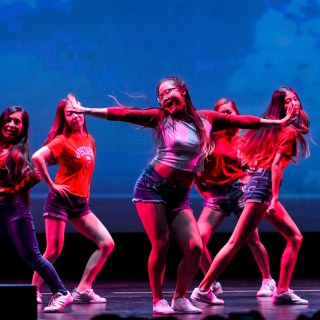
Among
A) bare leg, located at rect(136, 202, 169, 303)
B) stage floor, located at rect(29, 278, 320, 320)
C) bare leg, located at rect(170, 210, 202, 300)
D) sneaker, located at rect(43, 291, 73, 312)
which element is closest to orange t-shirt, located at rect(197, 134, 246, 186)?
stage floor, located at rect(29, 278, 320, 320)

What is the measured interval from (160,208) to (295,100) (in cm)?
125

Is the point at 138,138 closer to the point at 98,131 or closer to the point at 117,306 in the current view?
the point at 98,131

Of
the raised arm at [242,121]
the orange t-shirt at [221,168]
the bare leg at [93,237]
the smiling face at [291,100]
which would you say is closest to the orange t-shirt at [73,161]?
the bare leg at [93,237]

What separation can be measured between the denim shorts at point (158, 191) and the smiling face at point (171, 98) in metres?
0.38

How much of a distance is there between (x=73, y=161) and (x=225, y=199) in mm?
1228

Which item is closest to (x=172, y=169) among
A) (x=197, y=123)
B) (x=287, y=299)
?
(x=197, y=123)

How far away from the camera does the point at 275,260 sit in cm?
902

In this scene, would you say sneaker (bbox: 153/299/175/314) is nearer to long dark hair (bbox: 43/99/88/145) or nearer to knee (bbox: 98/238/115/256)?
knee (bbox: 98/238/115/256)

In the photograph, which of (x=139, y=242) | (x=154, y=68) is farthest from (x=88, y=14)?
(x=139, y=242)

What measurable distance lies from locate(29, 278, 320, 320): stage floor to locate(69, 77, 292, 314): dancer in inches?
13.2

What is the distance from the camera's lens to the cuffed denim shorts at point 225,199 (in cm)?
694

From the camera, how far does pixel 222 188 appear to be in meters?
6.98

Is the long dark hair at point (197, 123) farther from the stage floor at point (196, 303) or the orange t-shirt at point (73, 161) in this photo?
the orange t-shirt at point (73, 161)

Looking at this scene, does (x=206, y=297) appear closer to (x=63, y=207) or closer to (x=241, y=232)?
(x=241, y=232)
